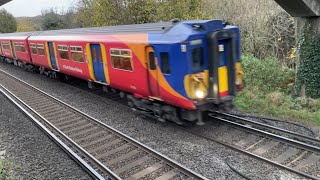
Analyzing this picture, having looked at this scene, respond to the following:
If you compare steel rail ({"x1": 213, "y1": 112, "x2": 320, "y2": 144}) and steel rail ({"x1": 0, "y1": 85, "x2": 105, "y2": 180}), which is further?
steel rail ({"x1": 213, "y1": 112, "x2": 320, "y2": 144})

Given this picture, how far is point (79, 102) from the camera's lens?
13.8 metres

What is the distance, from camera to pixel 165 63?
8.82 meters

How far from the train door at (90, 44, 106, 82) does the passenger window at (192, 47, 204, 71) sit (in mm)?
4783

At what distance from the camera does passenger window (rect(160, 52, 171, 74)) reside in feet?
28.5

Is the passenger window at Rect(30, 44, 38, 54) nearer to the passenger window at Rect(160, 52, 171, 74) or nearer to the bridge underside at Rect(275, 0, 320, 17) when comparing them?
the passenger window at Rect(160, 52, 171, 74)

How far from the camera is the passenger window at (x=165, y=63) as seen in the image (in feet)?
28.5

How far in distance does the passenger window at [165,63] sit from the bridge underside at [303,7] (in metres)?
7.44

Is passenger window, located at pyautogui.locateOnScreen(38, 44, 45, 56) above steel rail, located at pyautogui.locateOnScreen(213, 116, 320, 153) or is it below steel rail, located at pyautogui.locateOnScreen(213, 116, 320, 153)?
above

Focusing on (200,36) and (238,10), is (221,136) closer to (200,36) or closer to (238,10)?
(200,36)

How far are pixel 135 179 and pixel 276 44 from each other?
16.6 meters

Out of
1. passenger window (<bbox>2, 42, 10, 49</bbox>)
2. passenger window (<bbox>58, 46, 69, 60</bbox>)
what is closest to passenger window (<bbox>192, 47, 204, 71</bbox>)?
passenger window (<bbox>58, 46, 69, 60</bbox>)

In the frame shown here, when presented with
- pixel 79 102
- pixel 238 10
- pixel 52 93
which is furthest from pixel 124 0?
pixel 79 102

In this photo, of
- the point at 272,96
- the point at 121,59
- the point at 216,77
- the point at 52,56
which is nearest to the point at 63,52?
the point at 52,56

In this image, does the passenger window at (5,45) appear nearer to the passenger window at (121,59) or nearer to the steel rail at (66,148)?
the steel rail at (66,148)
